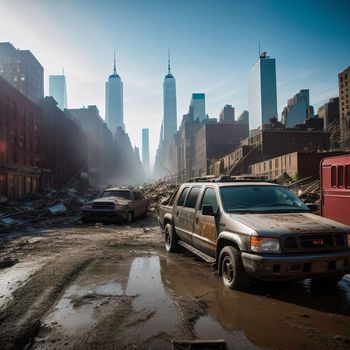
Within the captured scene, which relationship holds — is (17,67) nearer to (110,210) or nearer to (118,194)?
(118,194)

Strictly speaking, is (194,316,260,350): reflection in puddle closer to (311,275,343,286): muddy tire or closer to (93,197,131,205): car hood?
(311,275,343,286): muddy tire

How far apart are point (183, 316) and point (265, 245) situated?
149 cm

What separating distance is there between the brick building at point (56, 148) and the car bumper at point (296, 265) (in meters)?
40.5

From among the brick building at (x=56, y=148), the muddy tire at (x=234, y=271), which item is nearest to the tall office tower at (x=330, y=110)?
the brick building at (x=56, y=148)

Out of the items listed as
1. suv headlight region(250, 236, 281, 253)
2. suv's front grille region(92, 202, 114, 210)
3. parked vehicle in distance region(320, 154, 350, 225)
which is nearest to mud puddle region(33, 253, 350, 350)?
suv headlight region(250, 236, 281, 253)

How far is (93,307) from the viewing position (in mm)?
4602

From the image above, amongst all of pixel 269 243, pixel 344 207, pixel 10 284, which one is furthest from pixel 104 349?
pixel 344 207

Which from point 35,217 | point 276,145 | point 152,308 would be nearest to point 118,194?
point 35,217

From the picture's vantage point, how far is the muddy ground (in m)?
3.63

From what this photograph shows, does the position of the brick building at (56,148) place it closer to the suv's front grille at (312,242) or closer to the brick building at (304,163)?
the brick building at (304,163)

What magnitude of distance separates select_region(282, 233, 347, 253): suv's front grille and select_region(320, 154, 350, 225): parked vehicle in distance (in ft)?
12.5

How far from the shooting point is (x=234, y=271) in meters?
5.11

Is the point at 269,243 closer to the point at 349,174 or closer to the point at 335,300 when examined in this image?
the point at 335,300

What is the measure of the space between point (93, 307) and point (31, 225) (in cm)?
1254
